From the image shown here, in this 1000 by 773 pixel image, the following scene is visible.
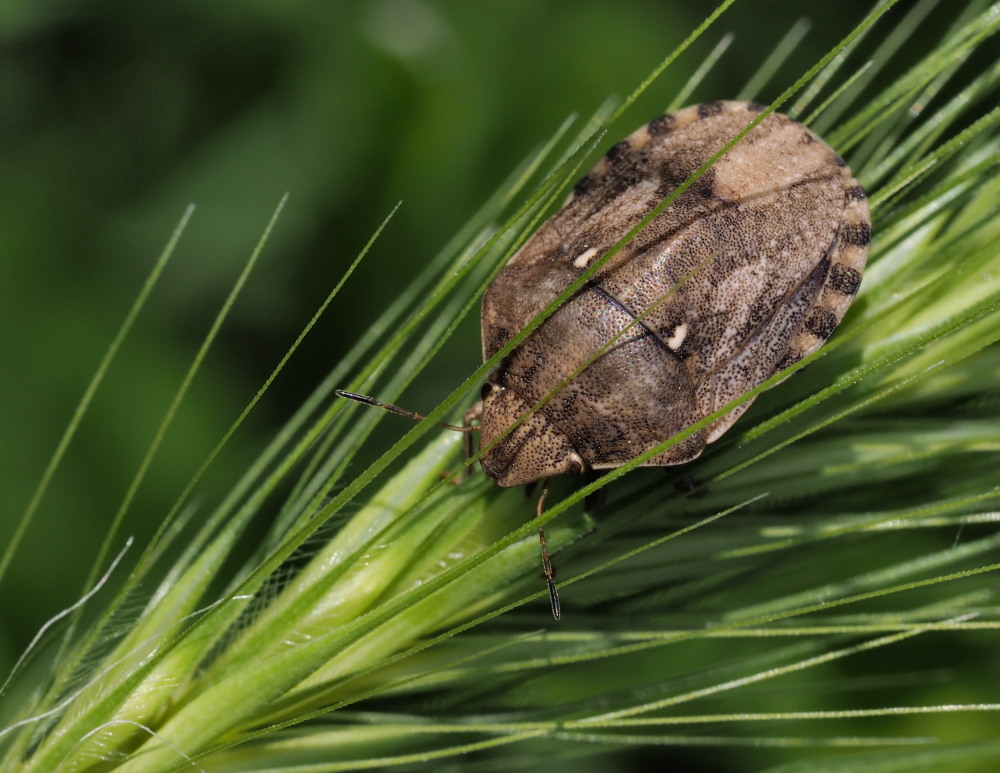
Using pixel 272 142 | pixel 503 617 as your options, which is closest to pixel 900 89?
pixel 503 617

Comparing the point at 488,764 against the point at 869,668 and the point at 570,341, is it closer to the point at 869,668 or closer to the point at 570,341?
the point at 570,341

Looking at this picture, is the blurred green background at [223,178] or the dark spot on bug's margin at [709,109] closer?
the dark spot on bug's margin at [709,109]

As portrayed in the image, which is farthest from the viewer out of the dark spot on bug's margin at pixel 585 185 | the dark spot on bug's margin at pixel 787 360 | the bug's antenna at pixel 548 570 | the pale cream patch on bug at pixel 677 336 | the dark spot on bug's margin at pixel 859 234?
the dark spot on bug's margin at pixel 585 185

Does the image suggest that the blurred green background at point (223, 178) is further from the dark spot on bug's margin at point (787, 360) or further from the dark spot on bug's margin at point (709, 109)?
the dark spot on bug's margin at point (787, 360)

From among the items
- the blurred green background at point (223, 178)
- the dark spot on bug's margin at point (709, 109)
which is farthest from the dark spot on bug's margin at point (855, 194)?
the blurred green background at point (223, 178)

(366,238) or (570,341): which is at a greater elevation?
(570,341)

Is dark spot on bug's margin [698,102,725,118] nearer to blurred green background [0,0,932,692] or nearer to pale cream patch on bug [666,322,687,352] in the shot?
pale cream patch on bug [666,322,687,352]

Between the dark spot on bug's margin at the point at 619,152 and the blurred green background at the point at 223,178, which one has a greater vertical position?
the dark spot on bug's margin at the point at 619,152
